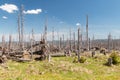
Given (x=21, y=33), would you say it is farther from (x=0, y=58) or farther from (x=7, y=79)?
(x=7, y=79)

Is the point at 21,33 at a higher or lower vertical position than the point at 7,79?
higher

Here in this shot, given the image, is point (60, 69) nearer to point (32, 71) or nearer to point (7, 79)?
point (32, 71)

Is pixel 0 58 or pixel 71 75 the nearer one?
pixel 71 75

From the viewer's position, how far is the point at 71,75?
93.4 ft

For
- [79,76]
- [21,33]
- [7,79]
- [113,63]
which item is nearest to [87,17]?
[21,33]

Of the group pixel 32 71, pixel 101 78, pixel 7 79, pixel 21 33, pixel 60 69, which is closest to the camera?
pixel 7 79

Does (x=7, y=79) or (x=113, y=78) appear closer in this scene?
(x=7, y=79)

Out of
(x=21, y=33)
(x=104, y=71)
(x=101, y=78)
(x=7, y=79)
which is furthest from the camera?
(x=21, y=33)

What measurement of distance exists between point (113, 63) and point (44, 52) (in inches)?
530

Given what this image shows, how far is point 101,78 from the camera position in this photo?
85.5ft

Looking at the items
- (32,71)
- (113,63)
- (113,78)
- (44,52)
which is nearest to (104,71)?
(113,78)

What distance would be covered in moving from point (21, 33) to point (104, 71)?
33.8 metres

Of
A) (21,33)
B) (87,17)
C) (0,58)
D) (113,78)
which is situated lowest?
(113,78)

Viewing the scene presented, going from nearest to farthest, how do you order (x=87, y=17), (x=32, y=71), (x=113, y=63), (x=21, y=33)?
(x=32, y=71) < (x=113, y=63) < (x=21, y=33) < (x=87, y=17)
